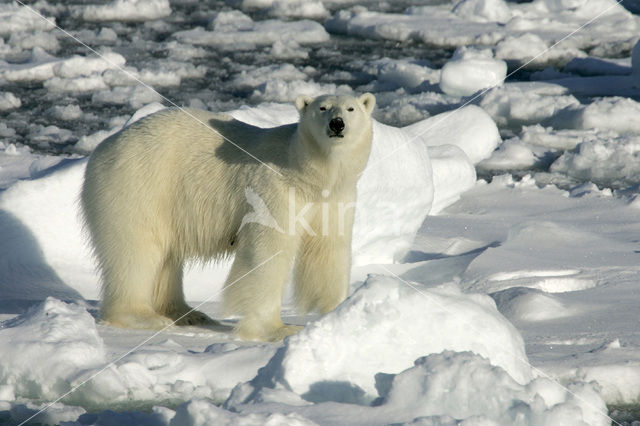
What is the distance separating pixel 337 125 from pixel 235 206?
0.60 metres

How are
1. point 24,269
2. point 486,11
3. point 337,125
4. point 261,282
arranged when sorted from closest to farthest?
1. point 337,125
2. point 261,282
3. point 24,269
4. point 486,11

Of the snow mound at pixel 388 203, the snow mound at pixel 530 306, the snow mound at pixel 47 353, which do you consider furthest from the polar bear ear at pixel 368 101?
the snow mound at pixel 47 353

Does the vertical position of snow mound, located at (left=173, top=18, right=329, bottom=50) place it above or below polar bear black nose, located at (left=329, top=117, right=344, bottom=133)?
above

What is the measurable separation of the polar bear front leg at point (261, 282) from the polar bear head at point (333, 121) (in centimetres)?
44

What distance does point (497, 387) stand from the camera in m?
2.34

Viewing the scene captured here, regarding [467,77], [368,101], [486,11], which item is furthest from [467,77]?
[368,101]

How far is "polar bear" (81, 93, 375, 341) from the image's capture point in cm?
373

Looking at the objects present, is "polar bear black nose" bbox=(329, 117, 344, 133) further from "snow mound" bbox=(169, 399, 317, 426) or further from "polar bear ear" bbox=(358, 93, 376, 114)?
"snow mound" bbox=(169, 399, 317, 426)

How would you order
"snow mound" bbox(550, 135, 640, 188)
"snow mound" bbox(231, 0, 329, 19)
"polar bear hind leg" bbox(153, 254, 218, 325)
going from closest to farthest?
"polar bear hind leg" bbox(153, 254, 218, 325)
"snow mound" bbox(550, 135, 640, 188)
"snow mound" bbox(231, 0, 329, 19)

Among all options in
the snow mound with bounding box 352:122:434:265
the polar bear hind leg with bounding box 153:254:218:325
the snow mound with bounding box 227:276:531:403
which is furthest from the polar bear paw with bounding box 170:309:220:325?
the snow mound with bounding box 227:276:531:403

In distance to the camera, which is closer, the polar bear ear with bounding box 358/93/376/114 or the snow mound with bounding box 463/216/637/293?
the polar bear ear with bounding box 358/93/376/114

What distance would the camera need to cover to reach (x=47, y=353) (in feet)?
9.81

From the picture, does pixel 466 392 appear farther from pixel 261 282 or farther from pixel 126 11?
pixel 126 11

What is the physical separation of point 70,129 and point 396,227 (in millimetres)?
3791
